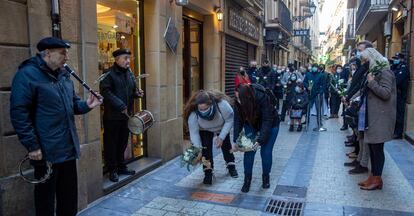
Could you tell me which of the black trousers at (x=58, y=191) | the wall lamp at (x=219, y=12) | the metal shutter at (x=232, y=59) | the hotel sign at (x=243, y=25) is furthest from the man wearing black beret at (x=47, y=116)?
the hotel sign at (x=243, y=25)

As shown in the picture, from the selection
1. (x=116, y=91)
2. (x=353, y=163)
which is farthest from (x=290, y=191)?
(x=116, y=91)

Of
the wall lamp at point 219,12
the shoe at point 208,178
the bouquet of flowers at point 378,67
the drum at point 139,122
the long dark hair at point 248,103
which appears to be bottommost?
the shoe at point 208,178

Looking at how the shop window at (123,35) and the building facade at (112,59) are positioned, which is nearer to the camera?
the building facade at (112,59)

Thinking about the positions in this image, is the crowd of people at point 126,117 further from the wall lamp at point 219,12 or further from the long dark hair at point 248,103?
the wall lamp at point 219,12

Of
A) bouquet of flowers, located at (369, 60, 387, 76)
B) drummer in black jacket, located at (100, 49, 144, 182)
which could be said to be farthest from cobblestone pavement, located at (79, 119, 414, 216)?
bouquet of flowers, located at (369, 60, 387, 76)

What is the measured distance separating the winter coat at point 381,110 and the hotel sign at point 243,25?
683 cm

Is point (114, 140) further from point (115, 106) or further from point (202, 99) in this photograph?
point (202, 99)

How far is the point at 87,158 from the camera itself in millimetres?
4734

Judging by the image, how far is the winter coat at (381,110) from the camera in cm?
482

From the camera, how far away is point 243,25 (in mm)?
12922

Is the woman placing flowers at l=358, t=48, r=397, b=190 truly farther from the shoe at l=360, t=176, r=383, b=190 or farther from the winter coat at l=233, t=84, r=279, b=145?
the winter coat at l=233, t=84, r=279, b=145

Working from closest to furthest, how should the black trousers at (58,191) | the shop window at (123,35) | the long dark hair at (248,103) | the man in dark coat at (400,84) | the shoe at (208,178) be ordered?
1. the black trousers at (58,191)
2. the long dark hair at (248,103)
3. the shoe at (208,178)
4. the shop window at (123,35)
5. the man in dark coat at (400,84)

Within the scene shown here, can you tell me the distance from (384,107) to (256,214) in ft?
7.25

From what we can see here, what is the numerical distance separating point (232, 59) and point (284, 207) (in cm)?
805
